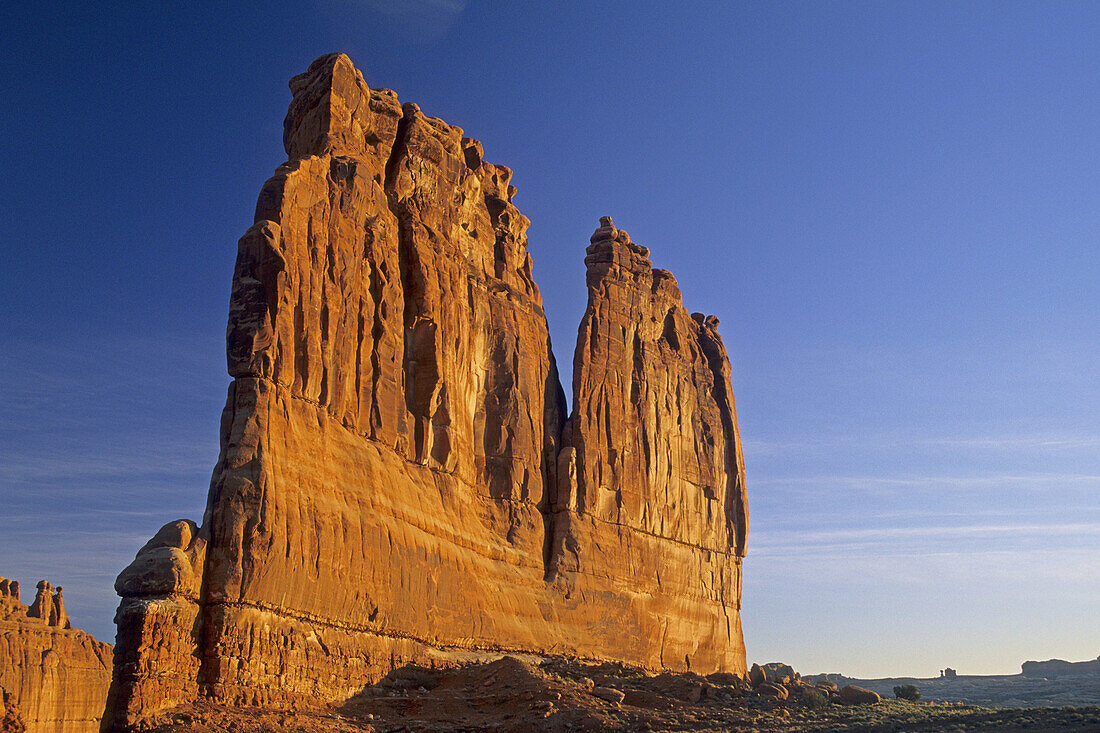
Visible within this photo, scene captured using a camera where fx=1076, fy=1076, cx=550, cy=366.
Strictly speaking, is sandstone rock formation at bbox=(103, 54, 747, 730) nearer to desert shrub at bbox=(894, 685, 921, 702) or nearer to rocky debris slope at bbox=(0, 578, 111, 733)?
desert shrub at bbox=(894, 685, 921, 702)

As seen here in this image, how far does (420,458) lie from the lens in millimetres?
36812

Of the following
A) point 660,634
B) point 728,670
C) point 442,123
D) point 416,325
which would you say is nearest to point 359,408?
point 416,325

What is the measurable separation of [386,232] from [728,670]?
30639 millimetres

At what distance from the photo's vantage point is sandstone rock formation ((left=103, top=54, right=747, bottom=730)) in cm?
2688

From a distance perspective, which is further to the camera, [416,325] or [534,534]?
[534,534]

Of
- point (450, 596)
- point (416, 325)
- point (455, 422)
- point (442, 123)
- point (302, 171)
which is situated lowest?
point (450, 596)

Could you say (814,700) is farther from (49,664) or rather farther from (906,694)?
(49,664)

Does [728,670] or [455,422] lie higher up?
[455,422]

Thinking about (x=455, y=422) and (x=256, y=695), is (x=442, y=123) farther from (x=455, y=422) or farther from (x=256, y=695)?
(x=256, y=695)

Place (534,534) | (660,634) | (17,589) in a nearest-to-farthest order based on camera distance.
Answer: (534,534) < (660,634) < (17,589)

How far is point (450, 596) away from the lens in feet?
120

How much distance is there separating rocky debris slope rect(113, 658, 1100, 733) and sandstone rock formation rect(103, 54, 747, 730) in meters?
0.87

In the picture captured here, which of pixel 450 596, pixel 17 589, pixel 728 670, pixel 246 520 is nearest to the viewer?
pixel 246 520

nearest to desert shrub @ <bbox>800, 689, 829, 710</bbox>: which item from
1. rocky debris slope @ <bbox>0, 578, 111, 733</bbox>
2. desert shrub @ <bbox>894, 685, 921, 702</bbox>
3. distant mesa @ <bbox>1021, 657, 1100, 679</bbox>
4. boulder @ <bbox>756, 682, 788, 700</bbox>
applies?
boulder @ <bbox>756, 682, 788, 700</bbox>
